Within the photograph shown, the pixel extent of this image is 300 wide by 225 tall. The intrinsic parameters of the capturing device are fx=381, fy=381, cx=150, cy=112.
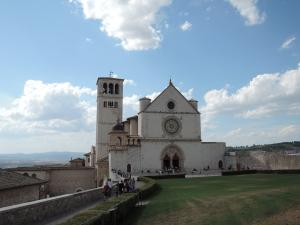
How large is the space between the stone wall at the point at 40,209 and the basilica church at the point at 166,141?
36.4 meters

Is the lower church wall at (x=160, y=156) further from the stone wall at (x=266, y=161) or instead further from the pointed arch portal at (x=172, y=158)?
the stone wall at (x=266, y=161)

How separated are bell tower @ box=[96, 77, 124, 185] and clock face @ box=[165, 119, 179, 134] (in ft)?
42.6

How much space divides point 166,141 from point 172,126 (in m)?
2.61

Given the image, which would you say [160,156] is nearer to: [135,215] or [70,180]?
[70,180]

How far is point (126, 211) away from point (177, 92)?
44.6 metres

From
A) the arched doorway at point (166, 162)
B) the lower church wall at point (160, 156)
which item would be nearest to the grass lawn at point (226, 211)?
the lower church wall at point (160, 156)

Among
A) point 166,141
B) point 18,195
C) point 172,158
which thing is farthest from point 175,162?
point 18,195

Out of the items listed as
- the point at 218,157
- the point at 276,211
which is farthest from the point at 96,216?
the point at 218,157

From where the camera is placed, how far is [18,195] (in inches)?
970

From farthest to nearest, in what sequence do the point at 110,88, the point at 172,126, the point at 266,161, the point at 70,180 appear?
1. the point at 110,88
2. the point at 172,126
3. the point at 70,180
4. the point at 266,161

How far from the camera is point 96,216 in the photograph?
1250cm

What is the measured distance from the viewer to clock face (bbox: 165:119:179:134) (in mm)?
59938

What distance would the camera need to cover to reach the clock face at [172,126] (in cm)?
5994

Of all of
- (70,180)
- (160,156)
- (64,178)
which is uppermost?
(160,156)
